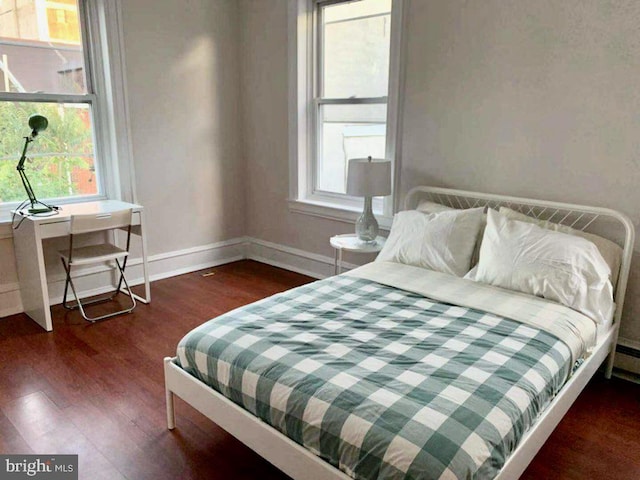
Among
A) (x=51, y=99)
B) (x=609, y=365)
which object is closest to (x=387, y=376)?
(x=609, y=365)

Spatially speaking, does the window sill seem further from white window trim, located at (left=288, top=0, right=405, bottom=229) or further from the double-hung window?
the double-hung window

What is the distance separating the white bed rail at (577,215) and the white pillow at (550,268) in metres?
0.19

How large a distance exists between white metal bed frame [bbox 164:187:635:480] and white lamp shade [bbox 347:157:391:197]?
0.21 metres

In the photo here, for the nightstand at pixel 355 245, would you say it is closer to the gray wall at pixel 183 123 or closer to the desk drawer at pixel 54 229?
the gray wall at pixel 183 123

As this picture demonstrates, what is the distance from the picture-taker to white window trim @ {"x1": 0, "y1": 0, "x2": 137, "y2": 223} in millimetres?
3521

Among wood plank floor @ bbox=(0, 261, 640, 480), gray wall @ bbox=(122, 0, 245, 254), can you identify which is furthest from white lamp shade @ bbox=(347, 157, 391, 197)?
gray wall @ bbox=(122, 0, 245, 254)

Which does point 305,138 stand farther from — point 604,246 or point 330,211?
point 604,246

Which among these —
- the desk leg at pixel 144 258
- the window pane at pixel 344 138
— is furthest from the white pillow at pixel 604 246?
the desk leg at pixel 144 258

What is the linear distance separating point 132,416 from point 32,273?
144 cm

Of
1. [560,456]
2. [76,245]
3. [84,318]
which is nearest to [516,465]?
[560,456]

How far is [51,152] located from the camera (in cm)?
352

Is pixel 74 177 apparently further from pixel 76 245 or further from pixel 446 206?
pixel 446 206

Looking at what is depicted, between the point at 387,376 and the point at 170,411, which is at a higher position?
the point at 387,376

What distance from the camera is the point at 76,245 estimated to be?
360 centimetres
